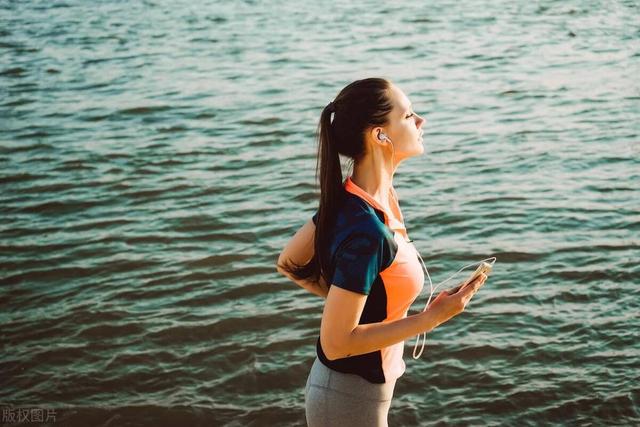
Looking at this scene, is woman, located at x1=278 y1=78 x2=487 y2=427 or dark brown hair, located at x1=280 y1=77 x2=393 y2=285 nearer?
woman, located at x1=278 y1=78 x2=487 y2=427

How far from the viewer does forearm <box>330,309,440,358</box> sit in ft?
10.1

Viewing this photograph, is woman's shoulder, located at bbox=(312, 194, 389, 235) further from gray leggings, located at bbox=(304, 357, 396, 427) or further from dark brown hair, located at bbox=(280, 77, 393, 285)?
gray leggings, located at bbox=(304, 357, 396, 427)

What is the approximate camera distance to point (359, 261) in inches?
118

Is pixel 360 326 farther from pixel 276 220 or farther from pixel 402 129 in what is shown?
pixel 276 220

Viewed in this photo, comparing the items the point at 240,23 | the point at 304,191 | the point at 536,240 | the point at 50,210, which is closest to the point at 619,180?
the point at 536,240

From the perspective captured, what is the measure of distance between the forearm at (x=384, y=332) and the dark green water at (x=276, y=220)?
271 centimetres

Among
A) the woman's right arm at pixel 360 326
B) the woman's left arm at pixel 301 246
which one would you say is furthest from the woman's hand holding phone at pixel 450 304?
the woman's left arm at pixel 301 246

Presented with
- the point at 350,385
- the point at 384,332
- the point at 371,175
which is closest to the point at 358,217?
the point at 371,175

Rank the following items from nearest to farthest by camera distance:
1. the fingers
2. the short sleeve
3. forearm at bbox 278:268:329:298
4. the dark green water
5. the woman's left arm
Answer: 1. the short sleeve
2. the fingers
3. the woman's left arm
4. forearm at bbox 278:268:329:298
5. the dark green water

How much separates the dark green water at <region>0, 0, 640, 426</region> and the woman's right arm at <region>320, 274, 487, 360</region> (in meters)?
2.71

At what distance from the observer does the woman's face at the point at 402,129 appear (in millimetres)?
3305

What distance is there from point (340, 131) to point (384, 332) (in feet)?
2.48

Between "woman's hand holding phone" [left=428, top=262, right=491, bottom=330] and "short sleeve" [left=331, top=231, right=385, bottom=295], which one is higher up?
"short sleeve" [left=331, top=231, right=385, bottom=295]

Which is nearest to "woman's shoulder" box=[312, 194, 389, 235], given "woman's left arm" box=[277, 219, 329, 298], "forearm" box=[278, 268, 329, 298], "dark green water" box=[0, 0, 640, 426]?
"woman's left arm" box=[277, 219, 329, 298]
